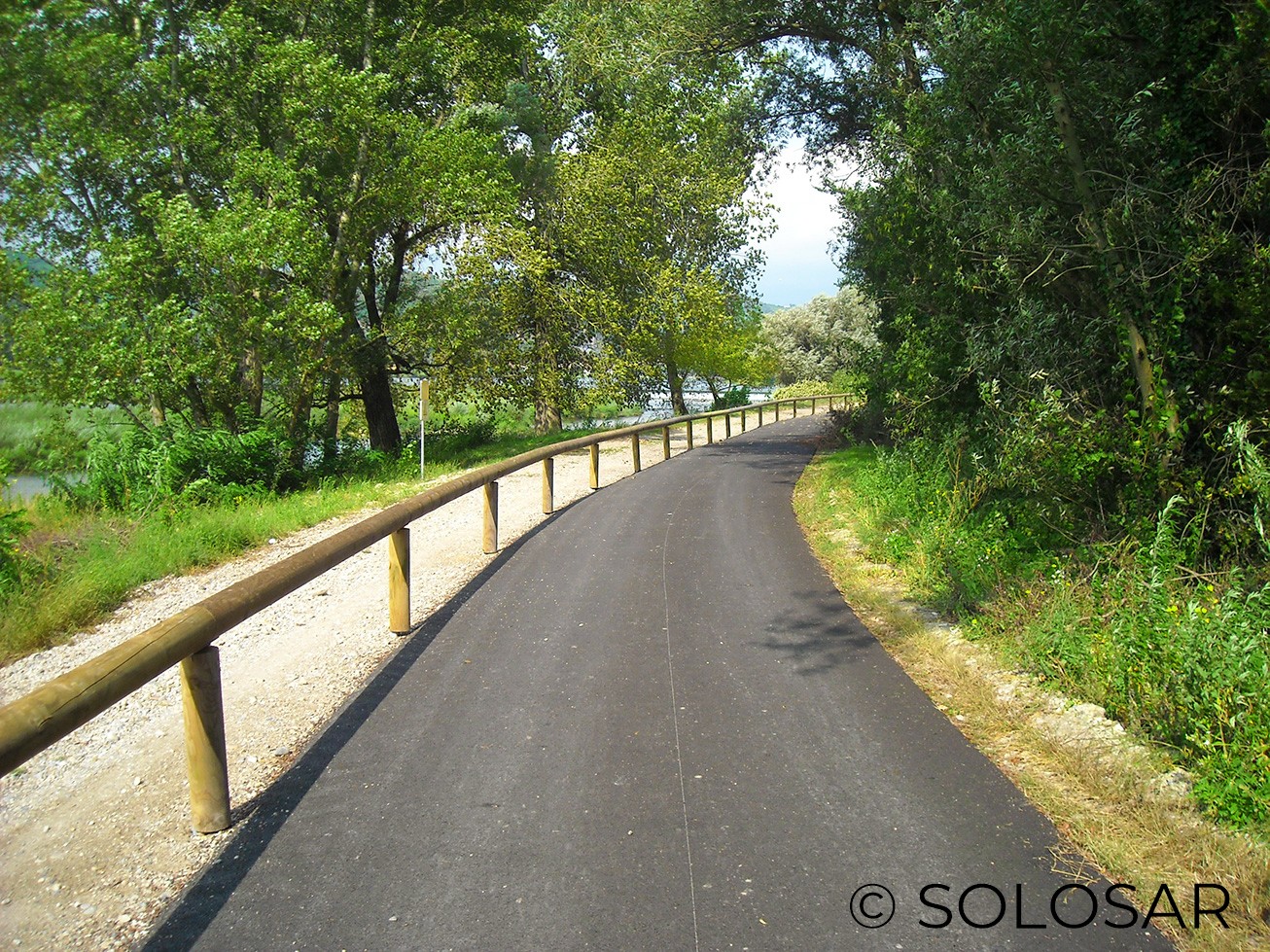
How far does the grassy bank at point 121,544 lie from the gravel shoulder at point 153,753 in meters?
0.31

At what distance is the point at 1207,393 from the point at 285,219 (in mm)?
16543

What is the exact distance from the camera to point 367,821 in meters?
4.32

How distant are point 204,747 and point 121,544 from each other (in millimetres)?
8997

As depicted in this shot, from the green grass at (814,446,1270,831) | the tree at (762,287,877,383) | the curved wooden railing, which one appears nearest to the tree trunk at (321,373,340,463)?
the green grass at (814,446,1270,831)

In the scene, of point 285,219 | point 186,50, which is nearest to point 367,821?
point 285,219

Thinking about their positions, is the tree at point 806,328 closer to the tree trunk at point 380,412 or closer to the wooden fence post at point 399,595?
the tree trunk at point 380,412

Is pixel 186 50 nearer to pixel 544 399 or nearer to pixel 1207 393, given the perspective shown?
pixel 544 399

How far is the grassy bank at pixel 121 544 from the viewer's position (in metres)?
9.08

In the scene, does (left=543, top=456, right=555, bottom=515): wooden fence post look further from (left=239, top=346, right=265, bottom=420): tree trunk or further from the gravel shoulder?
(left=239, top=346, right=265, bottom=420): tree trunk

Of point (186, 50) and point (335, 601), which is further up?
point (186, 50)

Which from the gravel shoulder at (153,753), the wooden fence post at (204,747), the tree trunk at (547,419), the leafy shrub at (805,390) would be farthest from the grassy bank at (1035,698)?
the leafy shrub at (805,390)

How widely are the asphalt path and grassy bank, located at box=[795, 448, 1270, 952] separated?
20 cm

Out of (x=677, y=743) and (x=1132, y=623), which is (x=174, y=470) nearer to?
(x=677, y=743)

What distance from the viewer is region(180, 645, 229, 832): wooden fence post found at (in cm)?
432
